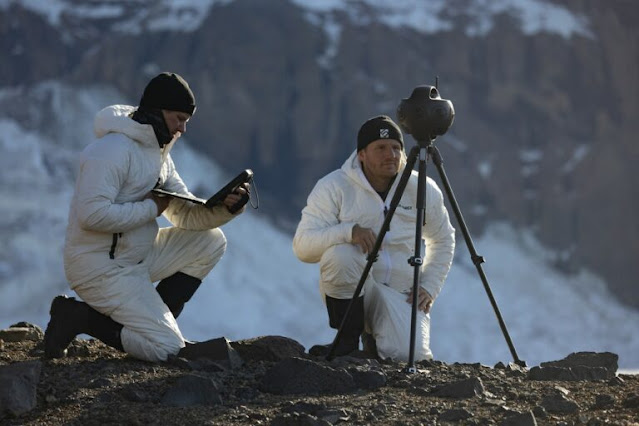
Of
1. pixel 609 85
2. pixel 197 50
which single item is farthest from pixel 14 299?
pixel 609 85

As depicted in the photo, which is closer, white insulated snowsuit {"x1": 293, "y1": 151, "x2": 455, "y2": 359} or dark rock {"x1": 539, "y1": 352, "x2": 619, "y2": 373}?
dark rock {"x1": 539, "y1": 352, "x2": 619, "y2": 373}

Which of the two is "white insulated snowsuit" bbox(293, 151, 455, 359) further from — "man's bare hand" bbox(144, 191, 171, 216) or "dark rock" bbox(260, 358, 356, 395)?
"dark rock" bbox(260, 358, 356, 395)

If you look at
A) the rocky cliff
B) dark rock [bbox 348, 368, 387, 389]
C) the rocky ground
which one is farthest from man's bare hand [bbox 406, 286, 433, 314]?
the rocky cliff

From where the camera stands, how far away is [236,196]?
21.0ft

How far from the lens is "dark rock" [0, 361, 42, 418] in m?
5.27

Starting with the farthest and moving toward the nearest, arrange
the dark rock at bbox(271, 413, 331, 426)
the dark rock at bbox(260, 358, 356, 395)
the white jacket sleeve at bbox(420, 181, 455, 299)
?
the white jacket sleeve at bbox(420, 181, 455, 299) → the dark rock at bbox(260, 358, 356, 395) → the dark rock at bbox(271, 413, 331, 426)

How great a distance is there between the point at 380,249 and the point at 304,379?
1.57m

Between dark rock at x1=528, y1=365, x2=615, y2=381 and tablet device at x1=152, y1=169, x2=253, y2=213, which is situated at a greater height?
tablet device at x1=152, y1=169, x2=253, y2=213

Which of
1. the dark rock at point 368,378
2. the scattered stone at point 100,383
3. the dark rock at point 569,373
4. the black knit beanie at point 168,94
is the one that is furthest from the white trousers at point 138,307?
the dark rock at point 569,373

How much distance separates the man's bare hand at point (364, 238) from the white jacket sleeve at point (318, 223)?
0.16 meters

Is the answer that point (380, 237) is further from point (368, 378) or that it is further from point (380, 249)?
point (368, 378)

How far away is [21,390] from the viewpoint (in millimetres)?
5359

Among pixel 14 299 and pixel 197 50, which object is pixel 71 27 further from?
pixel 14 299

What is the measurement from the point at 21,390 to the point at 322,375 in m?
1.23
